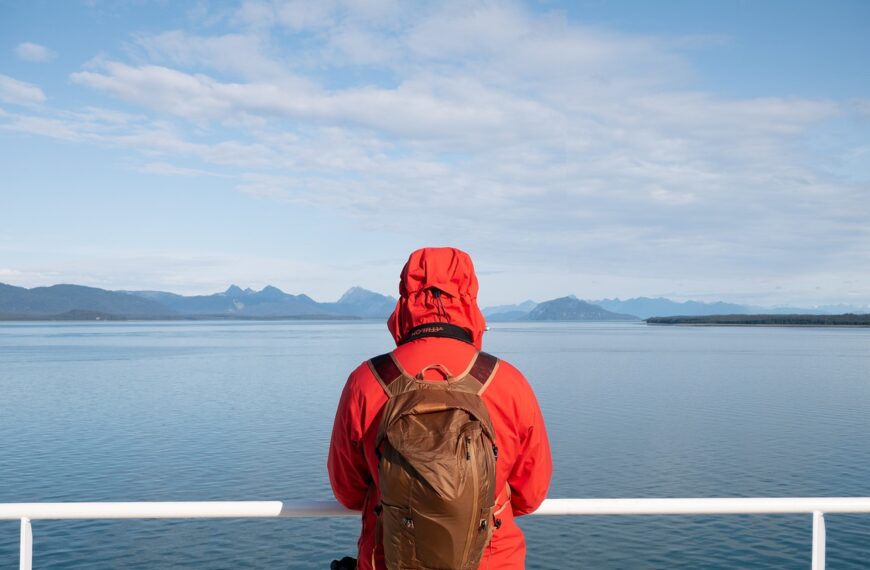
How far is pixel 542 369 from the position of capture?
48125mm

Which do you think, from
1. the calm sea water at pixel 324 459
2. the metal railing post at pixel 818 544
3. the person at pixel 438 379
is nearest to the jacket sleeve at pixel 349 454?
the person at pixel 438 379

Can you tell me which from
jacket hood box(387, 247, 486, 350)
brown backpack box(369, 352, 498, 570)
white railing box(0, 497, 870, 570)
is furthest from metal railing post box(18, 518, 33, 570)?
jacket hood box(387, 247, 486, 350)

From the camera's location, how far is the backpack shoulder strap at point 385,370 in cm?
225

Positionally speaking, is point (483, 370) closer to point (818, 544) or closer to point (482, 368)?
point (482, 368)

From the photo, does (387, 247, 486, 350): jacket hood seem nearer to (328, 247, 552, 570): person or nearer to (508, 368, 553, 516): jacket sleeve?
(328, 247, 552, 570): person

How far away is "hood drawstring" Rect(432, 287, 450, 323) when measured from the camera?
2404mm

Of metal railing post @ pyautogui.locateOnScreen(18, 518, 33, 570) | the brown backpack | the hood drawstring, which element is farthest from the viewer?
metal railing post @ pyautogui.locateOnScreen(18, 518, 33, 570)

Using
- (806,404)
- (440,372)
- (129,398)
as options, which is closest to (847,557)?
(440,372)

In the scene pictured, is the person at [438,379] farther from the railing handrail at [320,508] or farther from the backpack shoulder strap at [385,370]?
the railing handrail at [320,508]

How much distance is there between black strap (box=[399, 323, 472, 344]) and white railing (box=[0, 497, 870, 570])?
29.3 inches

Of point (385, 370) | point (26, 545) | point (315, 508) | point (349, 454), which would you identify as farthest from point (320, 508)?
point (26, 545)

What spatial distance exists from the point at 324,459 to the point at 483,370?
745 inches

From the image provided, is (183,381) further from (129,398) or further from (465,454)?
(465,454)

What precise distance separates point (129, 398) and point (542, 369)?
25.7 metres
